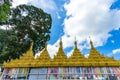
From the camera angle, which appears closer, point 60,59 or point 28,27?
point 60,59

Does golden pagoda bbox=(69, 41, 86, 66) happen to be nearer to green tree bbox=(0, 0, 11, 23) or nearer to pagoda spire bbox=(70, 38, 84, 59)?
pagoda spire bbox=(70, 38, 84, 59)

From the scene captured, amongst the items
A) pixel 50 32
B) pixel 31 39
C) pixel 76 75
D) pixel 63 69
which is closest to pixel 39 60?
pixel 63 69

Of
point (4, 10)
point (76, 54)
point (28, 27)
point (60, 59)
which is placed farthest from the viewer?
point (28, 27)

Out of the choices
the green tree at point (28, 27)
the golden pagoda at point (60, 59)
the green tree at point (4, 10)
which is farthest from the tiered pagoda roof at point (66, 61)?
the green tree at point (28, 27)

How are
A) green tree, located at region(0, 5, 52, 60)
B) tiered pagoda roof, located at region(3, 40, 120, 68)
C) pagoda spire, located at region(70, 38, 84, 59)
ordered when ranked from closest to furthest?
tiered pagoda roof, located at region(3, 40, 120, 68)
pagoda spire, located at region(70, 38, 84, 59)
green tree, located at region(0, 5, 52, 60)

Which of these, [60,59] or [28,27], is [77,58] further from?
[28,27]

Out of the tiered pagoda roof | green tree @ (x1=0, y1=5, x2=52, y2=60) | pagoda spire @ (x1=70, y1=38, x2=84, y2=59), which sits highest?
green tree @ (x1=0, y1=5, x2=52, y2=60)

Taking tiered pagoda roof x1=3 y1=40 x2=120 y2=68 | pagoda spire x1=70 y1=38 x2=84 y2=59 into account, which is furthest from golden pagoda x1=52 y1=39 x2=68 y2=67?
pagoda spire x1=70 y1=38 x2=84 y2=59

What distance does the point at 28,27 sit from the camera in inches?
661

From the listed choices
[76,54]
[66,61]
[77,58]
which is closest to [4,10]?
[66,61]

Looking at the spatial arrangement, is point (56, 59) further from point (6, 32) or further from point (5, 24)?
point (5, 24)

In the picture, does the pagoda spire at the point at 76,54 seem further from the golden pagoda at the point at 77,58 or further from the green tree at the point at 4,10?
the green tree at the point at 4,10

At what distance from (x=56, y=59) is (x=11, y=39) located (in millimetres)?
6604

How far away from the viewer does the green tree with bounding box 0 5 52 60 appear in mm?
16219
